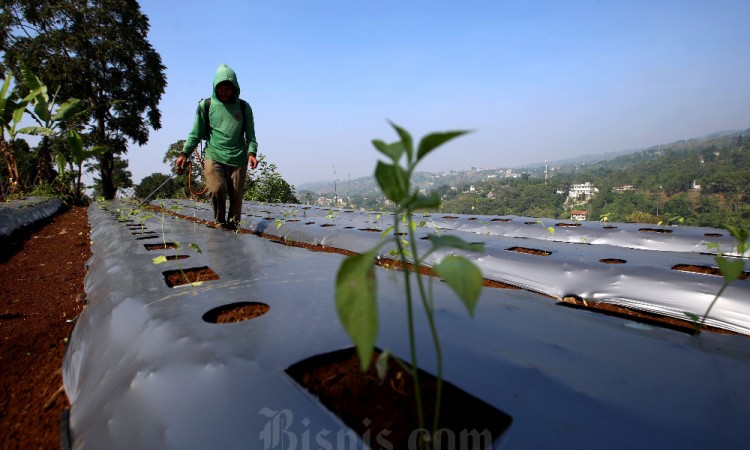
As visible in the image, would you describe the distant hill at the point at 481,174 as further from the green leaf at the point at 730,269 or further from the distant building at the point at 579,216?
the green leaf at the point at 730,269

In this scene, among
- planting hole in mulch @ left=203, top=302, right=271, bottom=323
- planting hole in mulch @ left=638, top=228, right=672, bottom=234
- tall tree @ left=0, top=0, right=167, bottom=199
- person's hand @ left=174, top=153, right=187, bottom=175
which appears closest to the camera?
planting hole in mulch @ left=203, top=302, right=271, bottom=323

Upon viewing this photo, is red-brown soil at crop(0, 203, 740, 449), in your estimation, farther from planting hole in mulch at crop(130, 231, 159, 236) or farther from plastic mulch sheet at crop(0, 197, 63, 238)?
plastic mulch sheet at crop(0, 197, 63, 238)

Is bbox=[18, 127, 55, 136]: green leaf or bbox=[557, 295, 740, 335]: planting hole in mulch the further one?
bbox=[18, 127, 55, 136]: green leaf

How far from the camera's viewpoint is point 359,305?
346 mm

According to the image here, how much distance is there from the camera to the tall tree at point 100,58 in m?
12.6

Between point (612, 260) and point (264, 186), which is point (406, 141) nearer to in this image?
point (612, 260)

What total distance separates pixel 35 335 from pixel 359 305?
1.99m

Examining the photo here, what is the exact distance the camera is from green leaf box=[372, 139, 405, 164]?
0.44 metres

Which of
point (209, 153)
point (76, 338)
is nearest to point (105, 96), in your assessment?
point (209, 153)

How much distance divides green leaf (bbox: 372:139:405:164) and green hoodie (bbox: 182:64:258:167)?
3.39 meters

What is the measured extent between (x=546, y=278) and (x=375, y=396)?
75.4 inches

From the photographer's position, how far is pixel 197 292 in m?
1.43

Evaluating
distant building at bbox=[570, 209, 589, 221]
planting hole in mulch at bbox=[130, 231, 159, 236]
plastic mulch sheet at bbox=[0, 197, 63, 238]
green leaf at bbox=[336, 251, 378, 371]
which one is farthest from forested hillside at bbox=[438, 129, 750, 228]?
green leaf at bbox=[336, 251, 378, 371]

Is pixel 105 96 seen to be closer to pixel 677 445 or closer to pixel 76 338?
pixel 76 338
